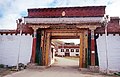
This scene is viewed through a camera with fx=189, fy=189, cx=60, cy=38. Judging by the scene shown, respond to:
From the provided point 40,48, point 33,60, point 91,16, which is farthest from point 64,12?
point 33,60

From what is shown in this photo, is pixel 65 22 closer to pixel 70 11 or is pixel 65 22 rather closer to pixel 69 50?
pixel 70 11

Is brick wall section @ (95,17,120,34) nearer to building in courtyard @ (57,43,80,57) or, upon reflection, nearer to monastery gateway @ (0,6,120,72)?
monastery gateway @ (0,6,120,72)

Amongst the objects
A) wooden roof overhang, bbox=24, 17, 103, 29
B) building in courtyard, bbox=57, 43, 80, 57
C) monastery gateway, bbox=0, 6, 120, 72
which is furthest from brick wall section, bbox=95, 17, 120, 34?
building in courtyard, bbox=57, 43, 80, 57

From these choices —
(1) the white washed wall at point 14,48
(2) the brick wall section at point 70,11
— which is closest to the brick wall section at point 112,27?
(2) the brick wall section at point 70,11

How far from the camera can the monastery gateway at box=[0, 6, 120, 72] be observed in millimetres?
18656

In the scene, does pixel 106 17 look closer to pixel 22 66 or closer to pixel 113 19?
pixel 113 19

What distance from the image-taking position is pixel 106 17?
60.6 feet

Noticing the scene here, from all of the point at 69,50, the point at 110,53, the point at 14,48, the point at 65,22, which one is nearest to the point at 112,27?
the point at 110,53

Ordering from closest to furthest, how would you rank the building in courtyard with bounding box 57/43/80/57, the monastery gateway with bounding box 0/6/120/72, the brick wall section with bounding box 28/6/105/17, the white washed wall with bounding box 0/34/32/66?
the monastery gateway with bounding box 0/6/120/72 → the white washed wall with bounding box 0/34/32/66 → the brick wall section with bounding box 28/6/105/17 → the building in courtyard with bounding box 57/43/80/57

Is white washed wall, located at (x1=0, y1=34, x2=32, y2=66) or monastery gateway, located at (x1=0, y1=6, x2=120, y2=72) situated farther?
white washed wall, located at (x1=0, y1=34, x2=32, y2=66)

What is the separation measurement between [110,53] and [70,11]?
6.44 meters

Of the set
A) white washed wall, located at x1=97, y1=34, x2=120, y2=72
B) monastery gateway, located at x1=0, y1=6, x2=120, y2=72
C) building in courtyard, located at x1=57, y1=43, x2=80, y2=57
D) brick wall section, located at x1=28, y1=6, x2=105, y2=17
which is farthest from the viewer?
building in courtyard, located at x1=57, y1=43, x2=80, y2=57

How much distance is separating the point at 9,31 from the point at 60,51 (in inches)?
2045

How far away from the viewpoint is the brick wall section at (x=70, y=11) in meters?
20.5
